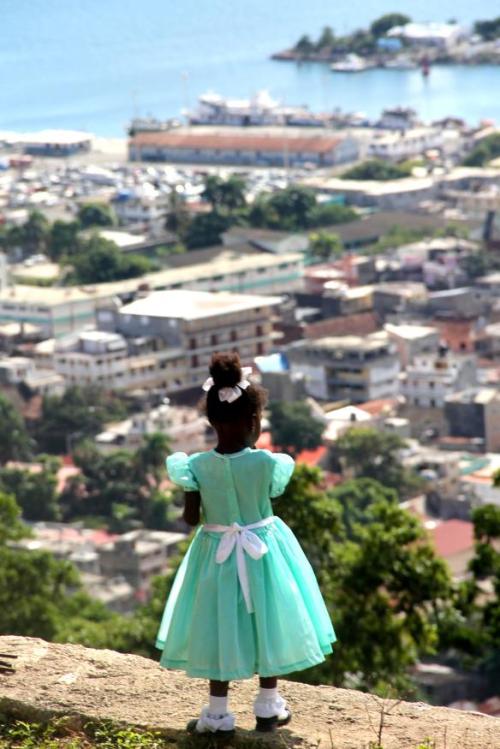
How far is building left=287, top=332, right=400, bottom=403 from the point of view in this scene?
15.1 meters

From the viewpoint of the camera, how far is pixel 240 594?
2016 mm

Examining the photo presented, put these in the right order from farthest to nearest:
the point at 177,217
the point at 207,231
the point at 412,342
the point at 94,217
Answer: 1. the point at 94,217
2. the point at 177,217
3. the point at 207,231
4. the point at 412,342

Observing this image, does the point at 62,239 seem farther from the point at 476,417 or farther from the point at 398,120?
the point at 398,120

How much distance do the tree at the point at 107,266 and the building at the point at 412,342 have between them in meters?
3.66

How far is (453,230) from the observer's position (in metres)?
21.5

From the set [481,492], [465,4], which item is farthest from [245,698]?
[465,4]

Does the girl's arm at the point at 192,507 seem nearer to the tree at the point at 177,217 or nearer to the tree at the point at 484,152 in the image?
the tree at the point at 177,217

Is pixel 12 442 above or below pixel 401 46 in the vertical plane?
above

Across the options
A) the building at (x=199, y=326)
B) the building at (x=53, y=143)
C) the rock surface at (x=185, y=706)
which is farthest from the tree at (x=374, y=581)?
the building at (x=53, y=143)

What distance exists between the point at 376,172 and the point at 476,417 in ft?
38.6

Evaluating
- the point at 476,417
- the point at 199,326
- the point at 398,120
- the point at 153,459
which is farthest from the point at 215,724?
the point at 398,120

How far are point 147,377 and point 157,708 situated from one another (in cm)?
1379

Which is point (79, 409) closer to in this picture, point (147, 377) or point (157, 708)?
point (147, 377)

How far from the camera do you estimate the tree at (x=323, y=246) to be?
20.6m
